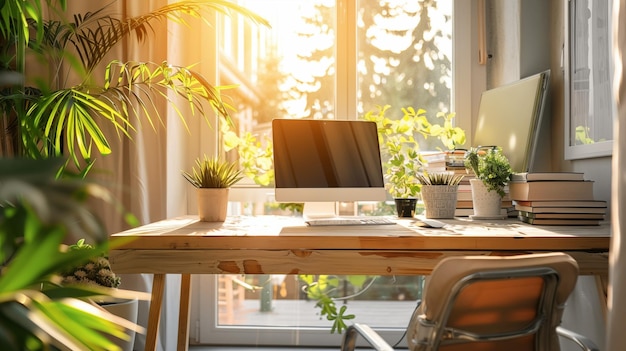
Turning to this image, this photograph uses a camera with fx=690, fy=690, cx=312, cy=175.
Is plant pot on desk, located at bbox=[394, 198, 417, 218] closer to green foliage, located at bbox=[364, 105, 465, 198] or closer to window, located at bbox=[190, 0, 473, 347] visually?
green foliage, located at bbox=[364, 105, 465, 198]

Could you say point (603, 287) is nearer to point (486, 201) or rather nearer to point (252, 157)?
point (486, 201)

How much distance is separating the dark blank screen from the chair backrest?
1109 mm

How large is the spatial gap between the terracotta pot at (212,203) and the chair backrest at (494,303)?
1.12m

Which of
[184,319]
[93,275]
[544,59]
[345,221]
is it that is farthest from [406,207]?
[93,275]

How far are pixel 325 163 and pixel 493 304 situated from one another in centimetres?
122

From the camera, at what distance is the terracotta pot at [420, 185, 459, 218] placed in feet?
8.57

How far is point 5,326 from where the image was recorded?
2.13 feet

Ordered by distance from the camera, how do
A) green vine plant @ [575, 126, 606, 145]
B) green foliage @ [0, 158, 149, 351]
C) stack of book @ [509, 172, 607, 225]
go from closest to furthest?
green foliage @ [0, 158, 149, 351] < stack of book @ [509, 172, 607, 225] < green vine plant @ [575, 126, 606, 145]

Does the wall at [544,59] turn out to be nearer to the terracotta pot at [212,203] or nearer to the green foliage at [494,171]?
the green foliage at [494,171]

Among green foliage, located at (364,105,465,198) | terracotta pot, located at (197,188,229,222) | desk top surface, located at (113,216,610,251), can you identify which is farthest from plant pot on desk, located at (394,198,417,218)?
terracotta pot, located at (197,188,229,222)

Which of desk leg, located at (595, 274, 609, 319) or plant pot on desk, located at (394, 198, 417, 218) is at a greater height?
plant pot on desk, located at (394, 198, 417, 218)

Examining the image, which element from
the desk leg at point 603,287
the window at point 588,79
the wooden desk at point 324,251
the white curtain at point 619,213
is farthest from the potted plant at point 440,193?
the white curtain at point 619,213

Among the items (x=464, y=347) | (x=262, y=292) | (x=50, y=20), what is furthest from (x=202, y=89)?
(x=464, y=347)

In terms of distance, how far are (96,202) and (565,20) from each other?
2067mm
